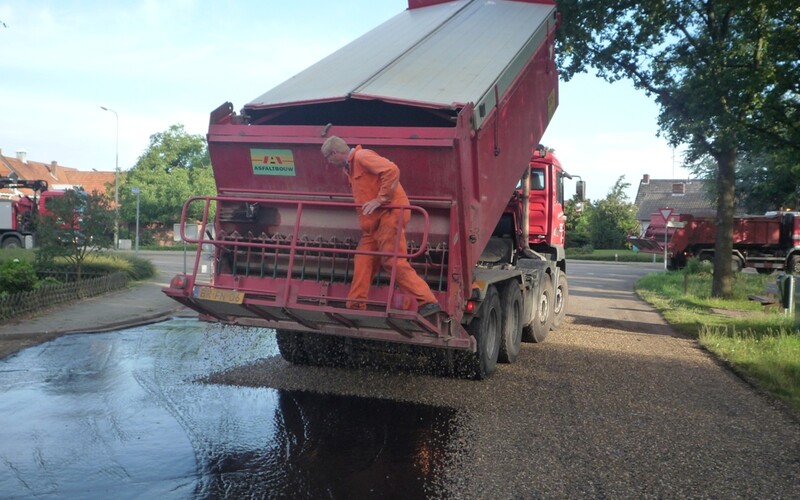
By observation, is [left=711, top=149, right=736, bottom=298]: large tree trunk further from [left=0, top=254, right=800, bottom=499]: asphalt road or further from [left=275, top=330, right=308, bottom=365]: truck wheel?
[left=275, top=330, right=308, bottom=365]: truck wheel

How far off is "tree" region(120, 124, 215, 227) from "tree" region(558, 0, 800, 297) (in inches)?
1422

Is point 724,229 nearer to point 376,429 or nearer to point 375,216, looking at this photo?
point 375,216

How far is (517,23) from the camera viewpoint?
30.4 feet

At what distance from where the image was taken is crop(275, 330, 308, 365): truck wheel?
810 centimetres

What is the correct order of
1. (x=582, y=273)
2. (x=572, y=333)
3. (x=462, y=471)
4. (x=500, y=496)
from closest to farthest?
(x=500, y=496) < (x=462, y=471) < (x=572, y=333) < (x=582, y=273)

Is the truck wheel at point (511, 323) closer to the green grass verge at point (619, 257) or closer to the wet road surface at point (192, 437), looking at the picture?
the wet road surface at point (192, 437)

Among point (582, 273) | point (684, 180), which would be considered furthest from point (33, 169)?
point (684, 180)

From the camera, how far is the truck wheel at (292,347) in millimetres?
8102

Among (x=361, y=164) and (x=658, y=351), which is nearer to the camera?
(x=361, y=164)

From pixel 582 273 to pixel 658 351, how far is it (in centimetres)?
2036

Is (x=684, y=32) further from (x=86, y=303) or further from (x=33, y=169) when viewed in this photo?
(x=33, y=169)

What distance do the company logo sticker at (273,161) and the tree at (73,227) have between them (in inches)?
363

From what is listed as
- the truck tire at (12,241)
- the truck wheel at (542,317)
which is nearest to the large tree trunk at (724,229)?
the truck wheel at (542,317)

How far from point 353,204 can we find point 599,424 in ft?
9.42
